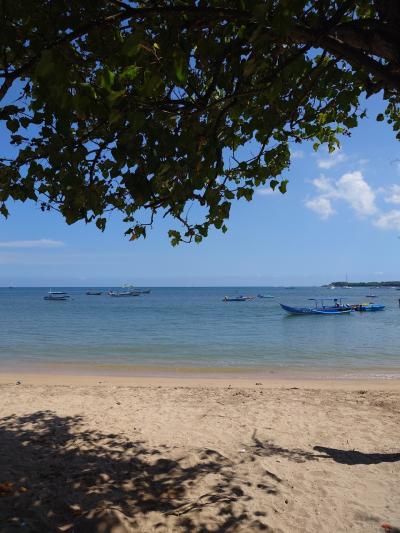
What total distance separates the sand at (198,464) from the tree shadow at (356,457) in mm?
14

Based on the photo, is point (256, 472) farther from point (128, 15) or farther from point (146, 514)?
point (128, 15)

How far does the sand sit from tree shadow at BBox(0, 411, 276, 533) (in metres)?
0.01

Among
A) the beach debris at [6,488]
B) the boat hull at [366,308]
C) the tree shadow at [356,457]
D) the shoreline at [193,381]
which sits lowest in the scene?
the boat hull at [366,308]

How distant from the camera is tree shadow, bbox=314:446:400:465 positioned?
213 inches

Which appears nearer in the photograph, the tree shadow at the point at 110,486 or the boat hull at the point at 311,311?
the tree shadow at the point at 110,486

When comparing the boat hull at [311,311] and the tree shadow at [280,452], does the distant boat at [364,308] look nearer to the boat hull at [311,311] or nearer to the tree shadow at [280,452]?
the boat hull at [311,311]

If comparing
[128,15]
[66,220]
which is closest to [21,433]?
[66,220]

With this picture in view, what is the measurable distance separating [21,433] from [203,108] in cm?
521

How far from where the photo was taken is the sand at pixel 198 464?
382 cm

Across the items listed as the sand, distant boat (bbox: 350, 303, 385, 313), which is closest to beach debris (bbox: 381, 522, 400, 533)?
the sand

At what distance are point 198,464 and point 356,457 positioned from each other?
2.06m

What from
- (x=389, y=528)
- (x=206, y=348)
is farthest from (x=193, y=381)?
(x=389, y=528)

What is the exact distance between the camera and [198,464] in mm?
5164

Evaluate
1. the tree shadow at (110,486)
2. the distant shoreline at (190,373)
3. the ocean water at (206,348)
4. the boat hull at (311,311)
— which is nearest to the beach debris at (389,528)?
the tree shadow at (110,486)
